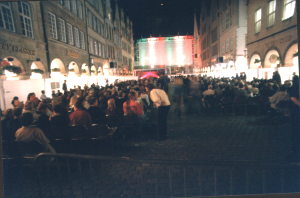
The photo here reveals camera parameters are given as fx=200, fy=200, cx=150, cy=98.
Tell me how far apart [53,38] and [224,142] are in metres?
16.6

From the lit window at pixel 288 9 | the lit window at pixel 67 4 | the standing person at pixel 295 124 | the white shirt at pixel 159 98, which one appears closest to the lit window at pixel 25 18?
the lit window at pixel 67 4

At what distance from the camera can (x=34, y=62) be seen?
48.4ft

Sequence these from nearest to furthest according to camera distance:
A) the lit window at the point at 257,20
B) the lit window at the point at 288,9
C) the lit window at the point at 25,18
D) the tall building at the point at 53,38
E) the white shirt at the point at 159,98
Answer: the white shirt at the point at 159,98 → the tall building at the point at 53,38 → the lit window at the point at 25,18 → the lit window at the point at 288,9 → the lit window at the point at 257,20

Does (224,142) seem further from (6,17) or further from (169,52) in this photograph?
(169,52)

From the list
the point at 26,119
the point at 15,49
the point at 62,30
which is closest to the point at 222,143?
the point at 26,119

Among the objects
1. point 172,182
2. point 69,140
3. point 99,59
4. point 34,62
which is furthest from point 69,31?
point 172,182

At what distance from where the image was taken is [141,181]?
4234 mm

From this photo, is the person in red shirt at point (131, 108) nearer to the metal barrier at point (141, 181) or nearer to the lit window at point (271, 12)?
the metal barrier at point (141, 181)

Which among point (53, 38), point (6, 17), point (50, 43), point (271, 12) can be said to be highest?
point (271, 12)

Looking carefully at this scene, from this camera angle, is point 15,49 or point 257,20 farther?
point 257,20

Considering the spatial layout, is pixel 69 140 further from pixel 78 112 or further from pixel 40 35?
pixel 40 35

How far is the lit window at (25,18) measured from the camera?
13.4m

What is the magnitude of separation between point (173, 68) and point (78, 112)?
54.8m

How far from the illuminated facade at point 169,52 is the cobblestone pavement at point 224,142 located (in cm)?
5162
